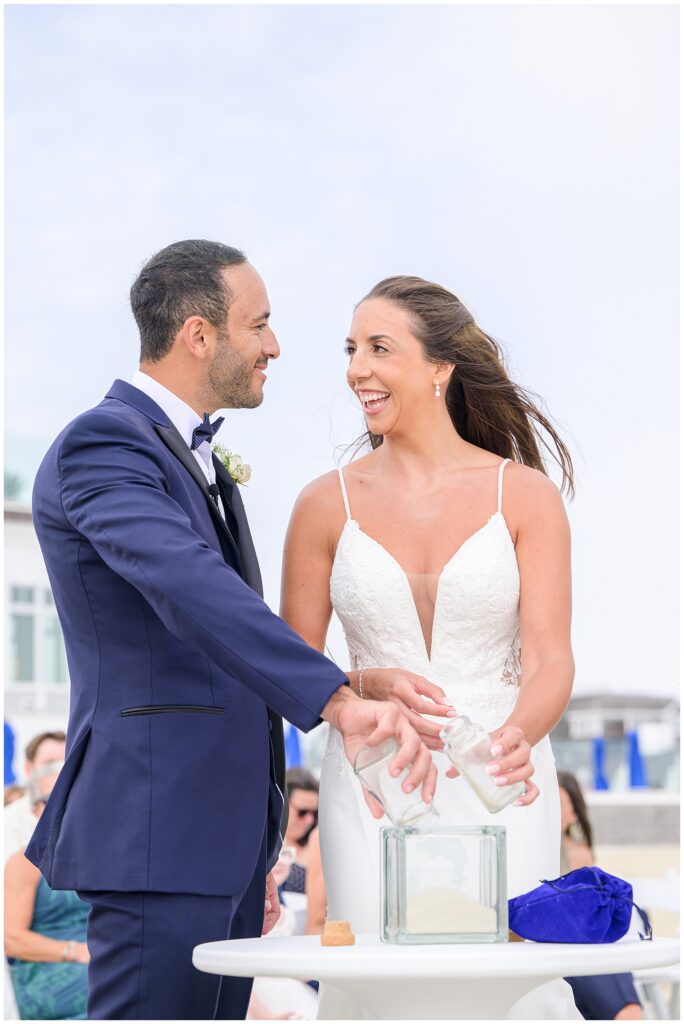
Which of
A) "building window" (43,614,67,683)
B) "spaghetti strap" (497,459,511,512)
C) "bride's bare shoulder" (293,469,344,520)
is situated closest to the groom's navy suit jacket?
"bride's bare shoulder" (293,469,344,520)

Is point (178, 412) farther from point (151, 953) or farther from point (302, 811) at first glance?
point (302, 811)

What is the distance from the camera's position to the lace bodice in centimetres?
383

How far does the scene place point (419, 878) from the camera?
260cm

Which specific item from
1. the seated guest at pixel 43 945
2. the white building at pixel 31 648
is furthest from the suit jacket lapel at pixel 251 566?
the white building at pixel 31 648

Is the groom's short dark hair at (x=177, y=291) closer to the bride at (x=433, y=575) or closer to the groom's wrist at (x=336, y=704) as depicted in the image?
the bride at (x=433, y=575)

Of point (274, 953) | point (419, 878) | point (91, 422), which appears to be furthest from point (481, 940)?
point (91, 422)

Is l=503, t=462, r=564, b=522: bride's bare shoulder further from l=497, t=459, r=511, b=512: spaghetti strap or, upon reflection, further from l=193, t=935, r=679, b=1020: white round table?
l=193, t=935, r=679, b=1020: white round table

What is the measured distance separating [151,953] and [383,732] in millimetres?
756

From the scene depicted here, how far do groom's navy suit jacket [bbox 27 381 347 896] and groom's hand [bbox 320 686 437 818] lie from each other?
63mm

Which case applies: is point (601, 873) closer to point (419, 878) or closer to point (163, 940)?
point (419, 878)

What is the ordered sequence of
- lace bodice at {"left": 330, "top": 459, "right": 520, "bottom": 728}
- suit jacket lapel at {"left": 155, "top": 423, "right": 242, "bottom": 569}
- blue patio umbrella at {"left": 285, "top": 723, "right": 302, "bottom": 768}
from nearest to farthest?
suit jacket lapel at {"left": 155, "top": 423, "right": 242, "bottom": 569}, lace bodice at {"left": 330, "top": 459, "right": 520, "bottom": 728}, blue patio umbrella at {"left": 285, "top": 723, "right": 302, "bottom": 768}

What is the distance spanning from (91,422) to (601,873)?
148 centimetres

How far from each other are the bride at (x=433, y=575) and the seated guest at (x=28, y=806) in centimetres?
353

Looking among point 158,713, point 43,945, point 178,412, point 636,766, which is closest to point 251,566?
point 178,412
